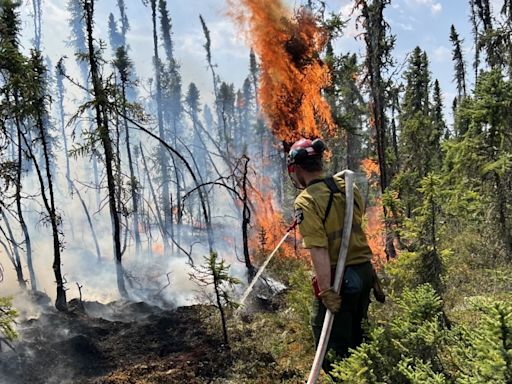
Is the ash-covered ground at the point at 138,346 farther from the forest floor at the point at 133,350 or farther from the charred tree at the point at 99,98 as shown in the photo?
the charred tree at the point at 99,98

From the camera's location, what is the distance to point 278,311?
489 inches

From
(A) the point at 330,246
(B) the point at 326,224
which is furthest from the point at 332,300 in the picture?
(B) the point at 326,224

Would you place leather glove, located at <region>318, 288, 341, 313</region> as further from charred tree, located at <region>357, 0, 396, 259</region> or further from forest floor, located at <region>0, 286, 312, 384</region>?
charred tree, located at <region>357, 0, 396, 259</region>

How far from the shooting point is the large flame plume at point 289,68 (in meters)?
14.2

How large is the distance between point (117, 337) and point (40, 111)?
862cm

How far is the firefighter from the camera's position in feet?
11.2

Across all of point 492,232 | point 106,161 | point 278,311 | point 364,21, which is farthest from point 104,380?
point 364,21

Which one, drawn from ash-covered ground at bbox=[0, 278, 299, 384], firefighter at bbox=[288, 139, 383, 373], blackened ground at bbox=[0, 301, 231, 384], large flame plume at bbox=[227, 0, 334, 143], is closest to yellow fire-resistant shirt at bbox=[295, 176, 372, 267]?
firefighter at bbox=[288, 139, 383, 373]

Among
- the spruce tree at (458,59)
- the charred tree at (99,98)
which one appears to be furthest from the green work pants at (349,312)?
the spruce tree at (458,59)

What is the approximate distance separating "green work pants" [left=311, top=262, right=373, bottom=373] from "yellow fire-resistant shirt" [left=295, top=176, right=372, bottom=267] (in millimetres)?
118

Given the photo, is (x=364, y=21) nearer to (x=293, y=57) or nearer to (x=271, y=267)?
(x=293, y=57)

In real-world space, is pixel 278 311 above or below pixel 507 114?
below

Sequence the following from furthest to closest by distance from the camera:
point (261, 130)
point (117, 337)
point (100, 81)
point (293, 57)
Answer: point (261, 130) < point (100, 81) < point (293, 57) < point (117, 337)

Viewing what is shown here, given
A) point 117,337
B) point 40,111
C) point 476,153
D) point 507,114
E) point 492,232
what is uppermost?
point 40,111
